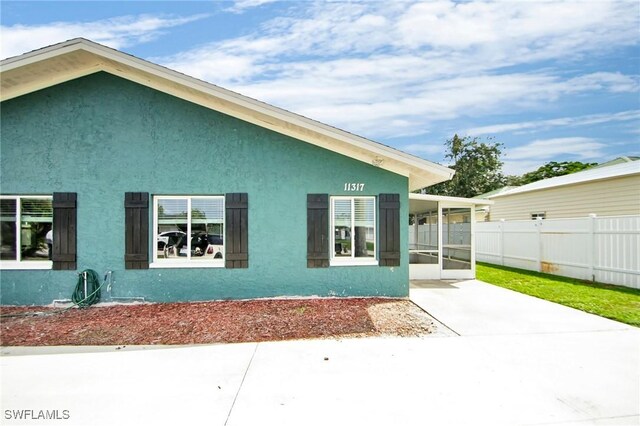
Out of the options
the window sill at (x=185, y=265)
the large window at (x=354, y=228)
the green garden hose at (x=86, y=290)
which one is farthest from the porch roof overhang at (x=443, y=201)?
the green garden hose at (x=86, y=290)

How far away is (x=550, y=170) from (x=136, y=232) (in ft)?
163

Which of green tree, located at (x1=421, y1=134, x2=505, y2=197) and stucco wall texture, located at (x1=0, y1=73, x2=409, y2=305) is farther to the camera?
green tree, located at (x1=421, y1=134, x2=505, y2=197)

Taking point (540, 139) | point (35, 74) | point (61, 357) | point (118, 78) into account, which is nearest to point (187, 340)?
point (61, 357)

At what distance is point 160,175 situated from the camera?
7.09 m

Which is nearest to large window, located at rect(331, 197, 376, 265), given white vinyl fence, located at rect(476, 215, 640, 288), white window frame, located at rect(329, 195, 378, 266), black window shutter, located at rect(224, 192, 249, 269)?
white window frame, located at rect(329, 195, 378, 266)

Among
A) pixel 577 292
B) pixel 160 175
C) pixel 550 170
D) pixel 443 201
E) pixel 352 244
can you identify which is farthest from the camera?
pixel 550 170

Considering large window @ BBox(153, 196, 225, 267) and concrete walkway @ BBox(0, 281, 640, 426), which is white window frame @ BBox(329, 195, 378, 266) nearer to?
large window @ BBox(153, 196, 225, 267)

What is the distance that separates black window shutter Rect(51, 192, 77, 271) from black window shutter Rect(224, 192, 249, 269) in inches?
123

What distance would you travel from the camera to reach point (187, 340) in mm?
4965

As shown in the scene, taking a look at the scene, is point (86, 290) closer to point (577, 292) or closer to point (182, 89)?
point (182, 89)

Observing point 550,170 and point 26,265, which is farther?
point 550,170

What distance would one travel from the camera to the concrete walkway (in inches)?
117

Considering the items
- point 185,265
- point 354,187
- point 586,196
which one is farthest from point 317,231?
point 586,196
